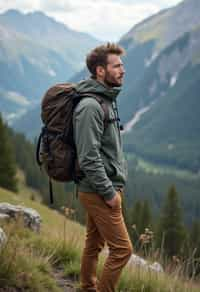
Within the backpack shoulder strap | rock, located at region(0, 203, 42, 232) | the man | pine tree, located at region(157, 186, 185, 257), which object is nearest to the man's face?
the man

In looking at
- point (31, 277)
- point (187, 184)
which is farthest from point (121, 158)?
point (187, 184)

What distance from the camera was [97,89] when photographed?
5.90 m

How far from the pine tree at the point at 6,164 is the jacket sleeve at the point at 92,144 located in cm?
4068

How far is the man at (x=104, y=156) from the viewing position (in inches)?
222

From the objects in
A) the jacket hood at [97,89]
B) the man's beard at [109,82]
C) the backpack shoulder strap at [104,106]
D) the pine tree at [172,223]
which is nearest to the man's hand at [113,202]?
the backpack shoulder strap at [104,106]

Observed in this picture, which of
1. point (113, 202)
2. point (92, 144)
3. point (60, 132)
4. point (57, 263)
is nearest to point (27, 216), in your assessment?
point (57, 263)

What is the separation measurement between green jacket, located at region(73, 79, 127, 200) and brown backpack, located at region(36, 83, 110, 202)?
0.32 ft

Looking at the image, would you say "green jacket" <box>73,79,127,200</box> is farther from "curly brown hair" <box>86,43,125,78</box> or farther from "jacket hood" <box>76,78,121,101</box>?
"curly brown hair" <box>86,43,125,78</box>

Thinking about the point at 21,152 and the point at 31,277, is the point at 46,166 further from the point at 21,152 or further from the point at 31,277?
the point at 21,152

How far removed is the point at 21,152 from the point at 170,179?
12013 cm

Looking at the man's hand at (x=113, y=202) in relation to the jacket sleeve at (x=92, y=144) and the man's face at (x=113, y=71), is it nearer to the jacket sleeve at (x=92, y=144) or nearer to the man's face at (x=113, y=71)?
the jacket sleeve at (x=92, y=144)

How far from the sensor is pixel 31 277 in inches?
252

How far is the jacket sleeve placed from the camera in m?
5.62

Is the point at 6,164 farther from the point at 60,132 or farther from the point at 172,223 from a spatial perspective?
the point at 60,132
